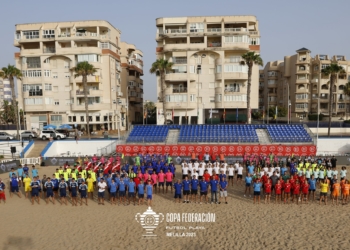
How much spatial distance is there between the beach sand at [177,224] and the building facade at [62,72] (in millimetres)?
36976

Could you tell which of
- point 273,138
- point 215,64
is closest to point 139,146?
point 273,138

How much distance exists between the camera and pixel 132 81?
65688mm

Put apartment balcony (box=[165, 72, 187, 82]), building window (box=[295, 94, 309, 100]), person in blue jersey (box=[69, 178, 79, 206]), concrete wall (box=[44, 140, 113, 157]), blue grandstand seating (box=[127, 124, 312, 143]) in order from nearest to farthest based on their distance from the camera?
1. person in blue jersey (box=[69, 178, 79, 206])
2. blue grandstand seating (box=[127, 124, 312, 143])
3. concrete wall (box=[44, 140, 113, 157])
4. apartment balcony (box=[165, 72, 187, 82])
5. building window (box=[295, 94, 309, 100])

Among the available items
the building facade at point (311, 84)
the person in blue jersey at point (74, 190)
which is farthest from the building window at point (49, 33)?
the building facade at point (311, 84)

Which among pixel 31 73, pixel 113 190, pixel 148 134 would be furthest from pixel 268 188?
pixel 31 73

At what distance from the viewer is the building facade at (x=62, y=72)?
50.5m

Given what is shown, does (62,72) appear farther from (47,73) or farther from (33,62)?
(33,62)

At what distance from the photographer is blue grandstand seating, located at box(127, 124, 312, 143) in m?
31.7

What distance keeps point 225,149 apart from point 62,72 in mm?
36321

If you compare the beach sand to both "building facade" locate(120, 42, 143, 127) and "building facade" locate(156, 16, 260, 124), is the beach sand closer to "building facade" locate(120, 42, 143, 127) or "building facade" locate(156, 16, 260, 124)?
"building facade" locate(156, 16, 260, 124)

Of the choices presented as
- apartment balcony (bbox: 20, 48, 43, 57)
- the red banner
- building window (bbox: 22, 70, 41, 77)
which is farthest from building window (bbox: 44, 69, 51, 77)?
the red banner

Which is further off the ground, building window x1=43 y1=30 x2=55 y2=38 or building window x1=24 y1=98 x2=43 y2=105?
building window x1=43 y1=30 x2=55 y2=38

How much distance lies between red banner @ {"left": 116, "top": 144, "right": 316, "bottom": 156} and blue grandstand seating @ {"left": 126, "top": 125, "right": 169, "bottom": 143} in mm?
1667

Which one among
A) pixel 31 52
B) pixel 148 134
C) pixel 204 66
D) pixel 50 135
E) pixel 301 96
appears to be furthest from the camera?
pixel 301 96
